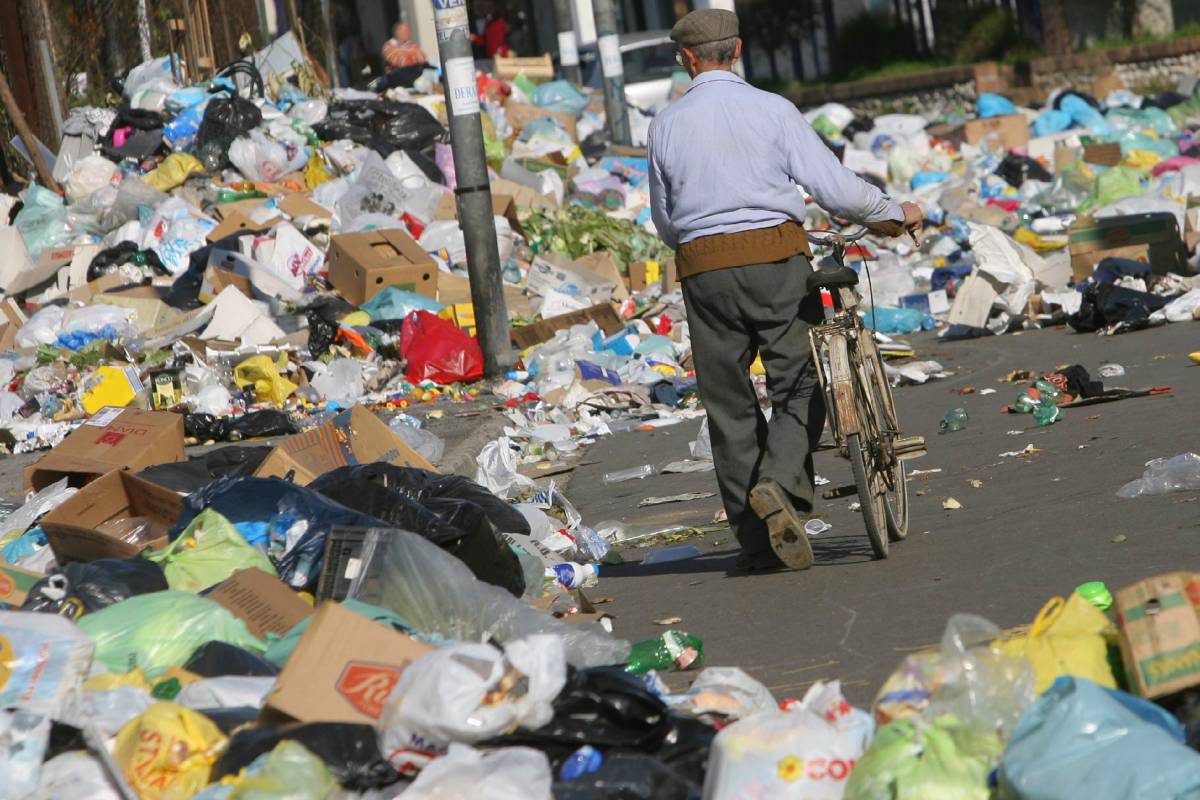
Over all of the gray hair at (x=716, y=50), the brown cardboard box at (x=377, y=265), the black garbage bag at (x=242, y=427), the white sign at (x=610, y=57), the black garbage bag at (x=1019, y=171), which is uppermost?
the gray hair at (x=716, y=50)

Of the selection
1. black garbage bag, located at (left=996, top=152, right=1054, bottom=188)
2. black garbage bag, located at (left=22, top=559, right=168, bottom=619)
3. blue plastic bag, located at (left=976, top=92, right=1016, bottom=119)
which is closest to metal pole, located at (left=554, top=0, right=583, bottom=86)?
blue plastic bag, located at (left=976, top=92, right=1016, bottom=119)

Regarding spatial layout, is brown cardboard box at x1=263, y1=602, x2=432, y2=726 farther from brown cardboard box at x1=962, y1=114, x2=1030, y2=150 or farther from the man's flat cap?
brown cardboard box at x1=962, y1=114, x2=1030, y2=150

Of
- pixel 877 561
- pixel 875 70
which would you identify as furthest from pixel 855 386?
pixel 875 70

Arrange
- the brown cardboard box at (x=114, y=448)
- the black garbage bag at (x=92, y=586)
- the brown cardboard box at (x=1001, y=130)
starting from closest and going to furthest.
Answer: the black garbage bag at (x=92, y=586) → the brown cardboard box at (x=114, y=448) → the brown cardboard box at (x=1001, y=130)

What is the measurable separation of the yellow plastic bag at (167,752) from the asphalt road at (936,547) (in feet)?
4.52

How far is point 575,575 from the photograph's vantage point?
5.96 meters

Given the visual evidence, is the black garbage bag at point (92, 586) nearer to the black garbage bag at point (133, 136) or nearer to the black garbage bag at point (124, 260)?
the black garbage bag at point (124, 260)

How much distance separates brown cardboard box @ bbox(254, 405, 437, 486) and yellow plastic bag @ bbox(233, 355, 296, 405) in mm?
3907

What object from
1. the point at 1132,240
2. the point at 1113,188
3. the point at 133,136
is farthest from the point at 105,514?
the point at 1113,188

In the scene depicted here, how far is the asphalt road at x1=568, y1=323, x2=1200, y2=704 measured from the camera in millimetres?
4688

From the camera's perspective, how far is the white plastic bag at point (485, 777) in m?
3.23

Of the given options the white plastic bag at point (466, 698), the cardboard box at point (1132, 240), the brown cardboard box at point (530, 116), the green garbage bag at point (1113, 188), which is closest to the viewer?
the white plastic bag at point (466, 698)

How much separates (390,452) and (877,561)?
6.84 ft

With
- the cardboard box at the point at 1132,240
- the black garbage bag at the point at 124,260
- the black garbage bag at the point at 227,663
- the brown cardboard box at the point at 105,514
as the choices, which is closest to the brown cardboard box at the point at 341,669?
the black garbage bag at the point at 227,663
